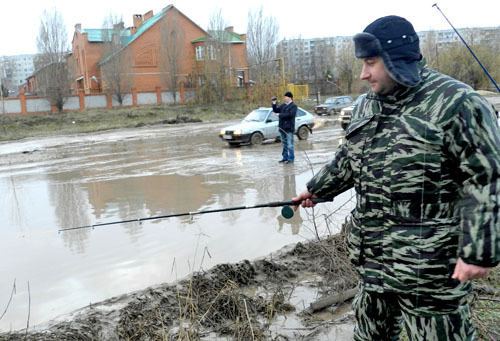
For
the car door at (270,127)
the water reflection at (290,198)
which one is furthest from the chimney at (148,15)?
the water reflection at (290,198)

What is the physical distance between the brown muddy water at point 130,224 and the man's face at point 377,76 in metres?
2.61

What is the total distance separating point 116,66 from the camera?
141 feet

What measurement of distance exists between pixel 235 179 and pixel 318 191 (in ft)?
27.2

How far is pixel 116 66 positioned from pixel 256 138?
2959cm

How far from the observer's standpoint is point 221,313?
3.89m

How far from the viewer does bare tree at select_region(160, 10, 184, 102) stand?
4553 centimetres

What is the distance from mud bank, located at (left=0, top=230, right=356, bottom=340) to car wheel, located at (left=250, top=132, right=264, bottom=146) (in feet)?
39.7

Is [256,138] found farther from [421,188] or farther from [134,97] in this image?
[134,97]

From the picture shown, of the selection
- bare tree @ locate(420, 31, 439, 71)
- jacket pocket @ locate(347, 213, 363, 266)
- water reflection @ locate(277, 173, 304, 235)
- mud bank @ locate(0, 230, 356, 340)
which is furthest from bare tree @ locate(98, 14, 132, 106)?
jacket pocket @ locate(347, 213, 363, 266)

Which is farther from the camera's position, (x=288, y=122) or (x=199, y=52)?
(x=199, y=52)

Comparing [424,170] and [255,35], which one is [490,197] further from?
[255,35]

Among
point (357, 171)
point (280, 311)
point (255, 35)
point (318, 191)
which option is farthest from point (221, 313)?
point (255, 35)

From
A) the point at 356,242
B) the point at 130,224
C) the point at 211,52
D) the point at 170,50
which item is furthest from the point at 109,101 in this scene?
the point at 356,242

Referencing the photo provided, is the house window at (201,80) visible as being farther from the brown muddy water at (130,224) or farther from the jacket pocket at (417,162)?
the jacket pocket at (417,162)
